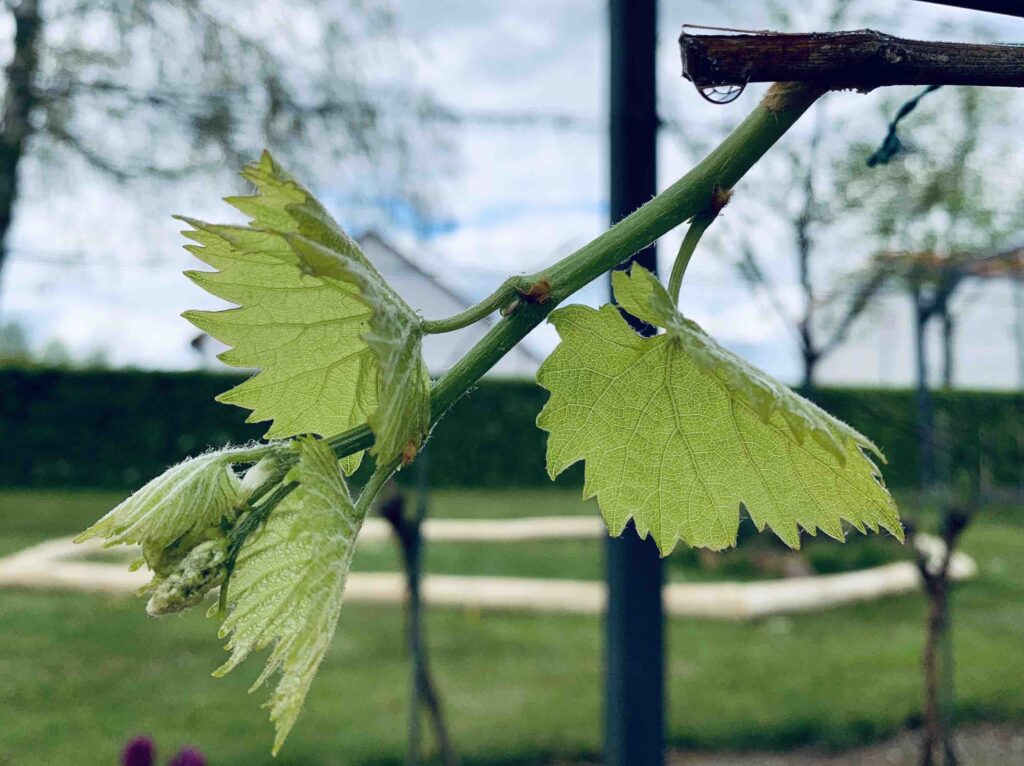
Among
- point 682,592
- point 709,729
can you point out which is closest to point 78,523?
point 682,592

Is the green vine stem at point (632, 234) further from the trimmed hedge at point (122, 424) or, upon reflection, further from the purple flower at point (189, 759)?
the trimmed hedge at point (122, 424)

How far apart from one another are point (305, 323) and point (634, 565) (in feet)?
3.23

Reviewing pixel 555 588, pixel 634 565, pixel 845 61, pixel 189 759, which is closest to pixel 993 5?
pixel 845 61

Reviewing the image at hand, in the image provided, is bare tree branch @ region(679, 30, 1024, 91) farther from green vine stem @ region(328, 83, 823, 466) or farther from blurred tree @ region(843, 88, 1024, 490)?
blurred tree @ region(843, 88, 1024, 490)

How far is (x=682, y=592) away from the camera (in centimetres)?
439

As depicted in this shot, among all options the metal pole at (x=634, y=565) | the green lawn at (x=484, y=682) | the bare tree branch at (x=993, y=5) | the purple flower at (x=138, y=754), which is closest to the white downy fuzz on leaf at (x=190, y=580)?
the bare tree branch at (x=993, y=5)

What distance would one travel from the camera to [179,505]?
0.71 ft

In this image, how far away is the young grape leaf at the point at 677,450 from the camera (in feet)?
0.95

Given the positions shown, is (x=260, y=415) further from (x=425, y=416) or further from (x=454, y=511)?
(x=454, y=511)

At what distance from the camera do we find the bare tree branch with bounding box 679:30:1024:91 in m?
0.21

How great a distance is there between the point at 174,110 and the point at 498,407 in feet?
14.5

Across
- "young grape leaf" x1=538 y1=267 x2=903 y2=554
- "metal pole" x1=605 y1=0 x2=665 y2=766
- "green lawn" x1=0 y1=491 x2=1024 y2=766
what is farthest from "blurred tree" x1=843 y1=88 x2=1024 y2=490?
"young grape leaf" x1=538 y1=267 x2=903 y2=554

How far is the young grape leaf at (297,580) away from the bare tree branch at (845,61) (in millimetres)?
121

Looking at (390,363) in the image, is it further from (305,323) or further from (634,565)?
(634,565)
